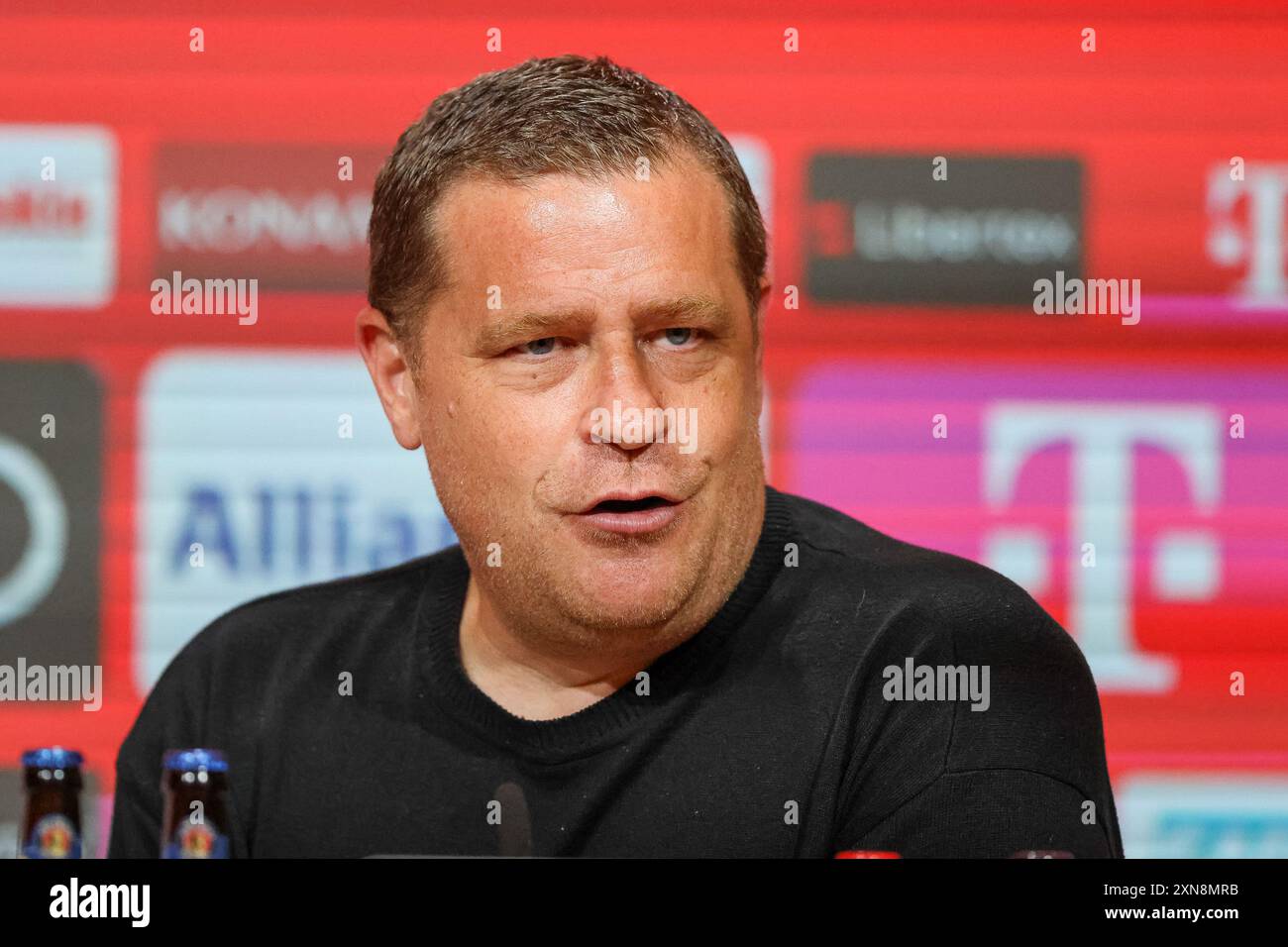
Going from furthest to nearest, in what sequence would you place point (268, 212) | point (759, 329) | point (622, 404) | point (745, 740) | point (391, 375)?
point (268, 212) → point (391, 375) → point (759, 329) → point (745, 740) → point (622, 404)

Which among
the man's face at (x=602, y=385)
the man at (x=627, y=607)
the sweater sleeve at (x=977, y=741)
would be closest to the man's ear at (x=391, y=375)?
the man at (x=627, y=607)

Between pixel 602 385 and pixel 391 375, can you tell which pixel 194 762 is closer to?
pixel 602 385

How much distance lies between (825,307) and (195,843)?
7.26ft

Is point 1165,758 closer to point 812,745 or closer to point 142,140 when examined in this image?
point 812,745

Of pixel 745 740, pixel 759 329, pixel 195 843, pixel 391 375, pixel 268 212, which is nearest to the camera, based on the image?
pixel 195 843

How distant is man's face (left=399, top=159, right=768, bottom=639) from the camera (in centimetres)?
167

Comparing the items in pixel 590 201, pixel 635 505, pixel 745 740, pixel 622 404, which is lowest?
pixel 745 740

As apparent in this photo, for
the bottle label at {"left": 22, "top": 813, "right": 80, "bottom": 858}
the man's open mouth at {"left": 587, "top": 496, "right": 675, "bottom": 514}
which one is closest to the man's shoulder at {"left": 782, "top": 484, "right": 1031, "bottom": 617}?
the man's open mouth at {"left": 587, "top": 496, "right": 675, "bottom": 514}

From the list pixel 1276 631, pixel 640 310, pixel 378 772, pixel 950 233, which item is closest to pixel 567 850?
pixel 378 772

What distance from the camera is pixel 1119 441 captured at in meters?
3.23

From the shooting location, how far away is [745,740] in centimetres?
177

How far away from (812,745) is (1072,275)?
5.84ft

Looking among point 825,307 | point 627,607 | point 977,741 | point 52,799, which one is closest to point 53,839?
point 52,799

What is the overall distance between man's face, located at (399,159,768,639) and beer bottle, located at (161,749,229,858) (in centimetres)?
48
